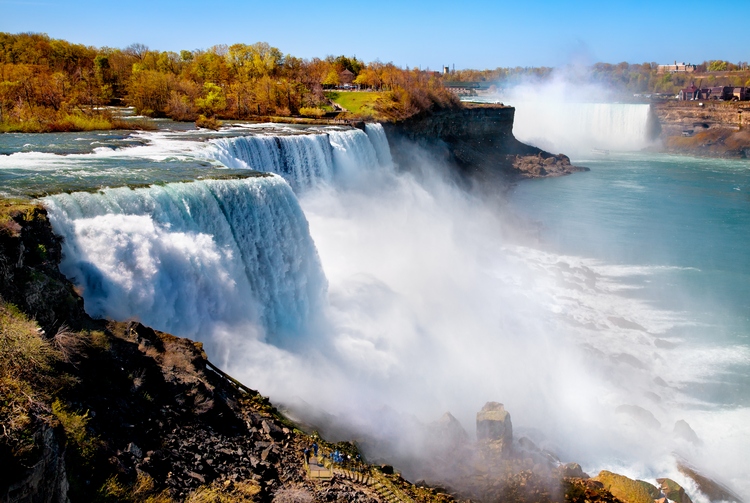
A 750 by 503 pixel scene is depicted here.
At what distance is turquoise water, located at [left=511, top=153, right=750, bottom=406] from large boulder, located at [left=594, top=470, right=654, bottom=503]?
5887 mm

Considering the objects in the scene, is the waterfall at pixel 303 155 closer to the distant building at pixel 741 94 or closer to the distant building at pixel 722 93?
the distant building at pixel 741 94

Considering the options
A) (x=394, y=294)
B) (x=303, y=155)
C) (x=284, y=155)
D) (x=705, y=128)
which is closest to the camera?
(x=394, y=294)

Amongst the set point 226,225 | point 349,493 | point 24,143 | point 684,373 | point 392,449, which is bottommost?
point 684,373

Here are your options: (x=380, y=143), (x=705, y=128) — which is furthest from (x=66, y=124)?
(x=705, y=128)

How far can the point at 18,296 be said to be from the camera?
23.2 feet

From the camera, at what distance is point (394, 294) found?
18.0 metres

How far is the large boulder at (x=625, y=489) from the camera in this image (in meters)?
9.50

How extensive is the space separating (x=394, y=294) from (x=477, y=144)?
3153 centimetres

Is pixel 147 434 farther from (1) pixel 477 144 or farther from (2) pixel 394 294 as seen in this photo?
(1) pixel 477 144

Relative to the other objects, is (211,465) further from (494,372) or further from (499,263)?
(499,263)

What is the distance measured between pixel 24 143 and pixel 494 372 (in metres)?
16.6

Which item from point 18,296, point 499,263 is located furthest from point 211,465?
point 499,263

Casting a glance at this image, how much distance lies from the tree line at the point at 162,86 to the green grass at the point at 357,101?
30.9 inches

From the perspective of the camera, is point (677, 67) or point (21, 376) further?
point (677, 67)
